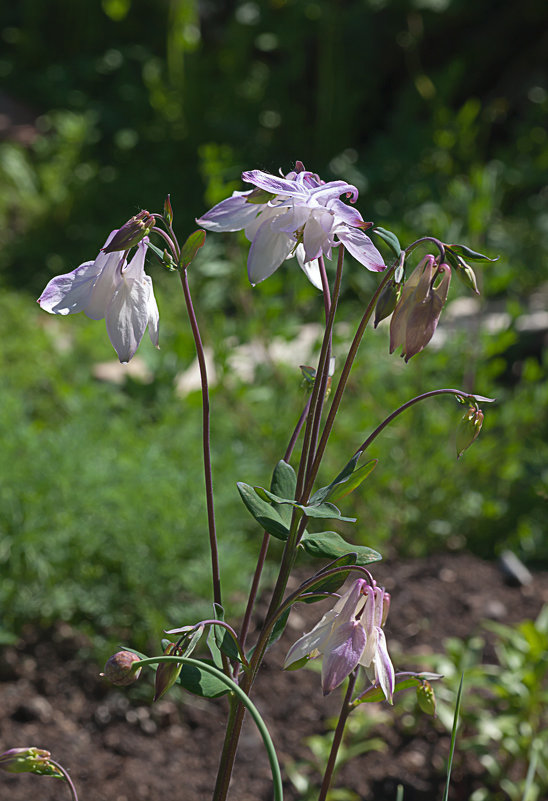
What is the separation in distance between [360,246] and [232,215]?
146mm

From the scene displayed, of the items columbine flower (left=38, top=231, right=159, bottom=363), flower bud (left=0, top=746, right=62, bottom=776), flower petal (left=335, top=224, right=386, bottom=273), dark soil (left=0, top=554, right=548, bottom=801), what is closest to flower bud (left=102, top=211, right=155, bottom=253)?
columbine flower (left=38, top=231, right=159, bottom=363)

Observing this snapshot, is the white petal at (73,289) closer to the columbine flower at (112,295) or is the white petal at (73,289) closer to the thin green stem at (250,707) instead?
the columbine flower at (112,295)

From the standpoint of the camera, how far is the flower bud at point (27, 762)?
0.94m

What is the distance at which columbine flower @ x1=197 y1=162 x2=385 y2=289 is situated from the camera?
0.83 m

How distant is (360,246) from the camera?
849 millimetres

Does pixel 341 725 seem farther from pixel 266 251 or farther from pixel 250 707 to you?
pixel 266 251

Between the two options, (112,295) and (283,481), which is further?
(283,481)

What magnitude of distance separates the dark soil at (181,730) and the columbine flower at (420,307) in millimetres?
1131

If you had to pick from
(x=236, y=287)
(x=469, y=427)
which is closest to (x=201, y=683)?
(x=469, y=427)

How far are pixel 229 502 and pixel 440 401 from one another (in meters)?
0.94

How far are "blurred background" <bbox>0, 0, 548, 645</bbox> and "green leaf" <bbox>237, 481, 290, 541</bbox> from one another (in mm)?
225

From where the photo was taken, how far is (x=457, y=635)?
7.06 feet

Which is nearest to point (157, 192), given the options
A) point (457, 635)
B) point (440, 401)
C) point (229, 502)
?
point (440, 401)

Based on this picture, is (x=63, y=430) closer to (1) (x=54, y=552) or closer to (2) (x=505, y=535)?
(1) (x=54, y=552)
